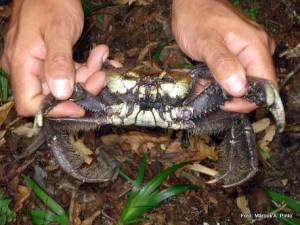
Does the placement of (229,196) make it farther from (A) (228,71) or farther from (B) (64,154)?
(A) (228,71)

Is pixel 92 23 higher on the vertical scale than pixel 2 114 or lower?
higher

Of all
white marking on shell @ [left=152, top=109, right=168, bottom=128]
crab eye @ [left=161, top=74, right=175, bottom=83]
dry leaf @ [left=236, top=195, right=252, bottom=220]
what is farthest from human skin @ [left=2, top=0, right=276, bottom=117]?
dry leaf @ [left=236, top=195, right=252, bottom=220]

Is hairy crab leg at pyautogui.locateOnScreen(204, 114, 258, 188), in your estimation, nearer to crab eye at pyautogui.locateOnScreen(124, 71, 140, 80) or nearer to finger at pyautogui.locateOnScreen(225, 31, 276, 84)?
finger at pyautogui.locateOnScreen(225, 31, 276, 84)

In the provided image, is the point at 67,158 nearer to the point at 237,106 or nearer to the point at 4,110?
the point at 237,106

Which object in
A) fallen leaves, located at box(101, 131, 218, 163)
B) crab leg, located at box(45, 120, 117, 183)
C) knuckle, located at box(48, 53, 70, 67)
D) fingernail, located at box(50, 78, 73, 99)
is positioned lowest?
fallen leaves, located at box(101, 131, 218, 163)

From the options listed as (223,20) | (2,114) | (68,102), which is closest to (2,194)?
(2,114)

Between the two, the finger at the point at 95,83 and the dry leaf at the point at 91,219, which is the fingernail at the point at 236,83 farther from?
the dry leaf at the point at 91,219
